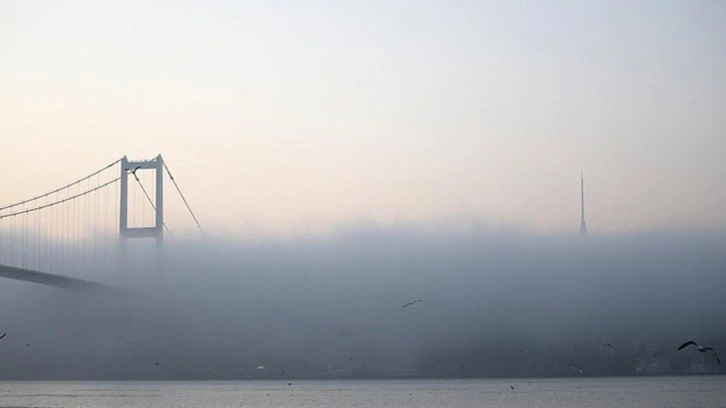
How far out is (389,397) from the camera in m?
87.1

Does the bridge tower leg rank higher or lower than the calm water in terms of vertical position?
higher

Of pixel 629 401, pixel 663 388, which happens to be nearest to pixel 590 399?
pixel 629 401

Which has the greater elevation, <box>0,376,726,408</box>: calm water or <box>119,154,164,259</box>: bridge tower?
<box>119,154,164,259</box>: bridge tower

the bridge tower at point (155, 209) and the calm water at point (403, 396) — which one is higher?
the bridge tower at point (155, 209)

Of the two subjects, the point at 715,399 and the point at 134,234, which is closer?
the point at 715,399

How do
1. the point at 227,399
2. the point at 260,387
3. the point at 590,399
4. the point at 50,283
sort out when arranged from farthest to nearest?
the point at 260,387
the point at 227,399
the point at 590,399
the point at 50,283

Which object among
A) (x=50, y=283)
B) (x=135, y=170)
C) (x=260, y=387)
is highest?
→ (x=135, y=170)

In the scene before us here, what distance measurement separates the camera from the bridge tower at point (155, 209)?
8469 cm

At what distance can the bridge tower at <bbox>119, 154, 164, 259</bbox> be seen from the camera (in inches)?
3334

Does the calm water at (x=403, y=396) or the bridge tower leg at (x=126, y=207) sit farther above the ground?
the bridge tower leg at (x=126, y=207)

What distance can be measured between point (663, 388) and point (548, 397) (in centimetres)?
1741

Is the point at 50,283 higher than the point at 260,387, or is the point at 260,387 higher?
the point at 50,283

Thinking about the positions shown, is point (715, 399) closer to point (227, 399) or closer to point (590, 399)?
point (590, 399)

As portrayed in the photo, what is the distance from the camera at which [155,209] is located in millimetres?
89000
